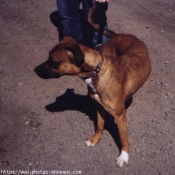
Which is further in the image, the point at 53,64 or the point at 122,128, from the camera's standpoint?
the point at 122,128

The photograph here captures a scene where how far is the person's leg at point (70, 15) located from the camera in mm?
5430

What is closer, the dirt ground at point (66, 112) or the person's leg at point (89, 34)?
the dirt ground at point (66, 112)

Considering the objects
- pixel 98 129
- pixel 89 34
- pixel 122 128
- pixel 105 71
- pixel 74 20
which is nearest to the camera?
pixel 105 71

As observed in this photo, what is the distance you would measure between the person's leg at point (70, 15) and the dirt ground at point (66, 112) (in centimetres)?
71

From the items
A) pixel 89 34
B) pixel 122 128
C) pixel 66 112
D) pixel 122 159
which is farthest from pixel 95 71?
pixel 89 34

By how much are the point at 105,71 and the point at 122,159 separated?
1.43 m

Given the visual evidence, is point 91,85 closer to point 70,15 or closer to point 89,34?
point 70,15

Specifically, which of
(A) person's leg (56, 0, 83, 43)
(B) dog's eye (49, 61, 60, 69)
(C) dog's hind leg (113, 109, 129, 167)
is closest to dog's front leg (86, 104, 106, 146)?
(C) dog's hind leg (113, 109, 129, 167)

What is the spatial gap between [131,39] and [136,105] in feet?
4.02

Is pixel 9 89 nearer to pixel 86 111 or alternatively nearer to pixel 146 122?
pixel 86 111

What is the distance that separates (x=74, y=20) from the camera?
18.9 ft

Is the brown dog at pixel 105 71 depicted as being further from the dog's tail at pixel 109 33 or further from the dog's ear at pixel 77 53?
the dog's tail at pixel 109 33

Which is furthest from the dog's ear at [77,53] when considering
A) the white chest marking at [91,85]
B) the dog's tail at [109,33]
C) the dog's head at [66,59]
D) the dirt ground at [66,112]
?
the dog's tail at [109,33]

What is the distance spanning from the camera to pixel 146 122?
478 centimetres
